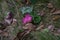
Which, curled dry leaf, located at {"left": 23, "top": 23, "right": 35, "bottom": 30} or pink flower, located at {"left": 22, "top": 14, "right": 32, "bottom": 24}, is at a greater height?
pink flower, located at {"left": 22, "top": 14, "right": 32, "bottom": 24}

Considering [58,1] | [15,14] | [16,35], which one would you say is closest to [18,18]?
[15,14]

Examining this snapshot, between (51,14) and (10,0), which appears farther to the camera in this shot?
(10,0)

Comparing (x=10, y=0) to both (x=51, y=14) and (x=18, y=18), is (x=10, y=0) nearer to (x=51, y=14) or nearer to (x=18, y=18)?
(x=18, y=18)

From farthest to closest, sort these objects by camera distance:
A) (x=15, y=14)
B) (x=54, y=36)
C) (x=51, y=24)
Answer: (x=15, y=14) → (x=51, y=24) → (x=54, y=36)

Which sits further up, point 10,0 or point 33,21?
point 10,0

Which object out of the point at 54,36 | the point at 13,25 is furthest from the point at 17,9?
the point at 54,36

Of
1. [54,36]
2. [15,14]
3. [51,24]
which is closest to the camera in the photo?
[54,36]

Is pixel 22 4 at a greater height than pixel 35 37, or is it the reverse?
pixel 22 4

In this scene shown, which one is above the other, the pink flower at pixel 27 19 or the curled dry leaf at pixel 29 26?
the pink flower at pixel 27 19

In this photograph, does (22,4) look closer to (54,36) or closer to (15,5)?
(15,5)
